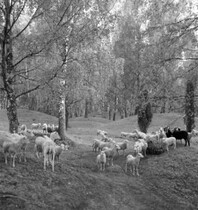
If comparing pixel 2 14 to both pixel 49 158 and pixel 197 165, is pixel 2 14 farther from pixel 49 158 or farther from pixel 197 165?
pixel 197 165

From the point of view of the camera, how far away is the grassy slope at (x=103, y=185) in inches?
240

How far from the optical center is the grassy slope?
6.09 m

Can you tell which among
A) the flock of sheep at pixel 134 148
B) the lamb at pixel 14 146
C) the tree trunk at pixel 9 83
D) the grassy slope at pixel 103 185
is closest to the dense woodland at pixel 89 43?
the tree trunk at pixel 9 83

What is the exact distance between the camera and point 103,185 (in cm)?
827

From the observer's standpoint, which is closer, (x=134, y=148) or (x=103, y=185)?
(x=103, y=185)

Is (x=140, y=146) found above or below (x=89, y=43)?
below

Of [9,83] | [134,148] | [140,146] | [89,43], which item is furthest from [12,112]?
[140,146]

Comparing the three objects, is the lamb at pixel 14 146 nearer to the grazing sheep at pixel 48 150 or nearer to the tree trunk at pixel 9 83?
the grazing sheep at pixel 48 150

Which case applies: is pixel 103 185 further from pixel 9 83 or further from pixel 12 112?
pixel 9 83

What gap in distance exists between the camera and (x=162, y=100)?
938 cm

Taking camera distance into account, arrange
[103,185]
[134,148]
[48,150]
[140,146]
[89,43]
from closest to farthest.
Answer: [48,150] → [103,185] → [89,43] → [134,148] → [140,146]

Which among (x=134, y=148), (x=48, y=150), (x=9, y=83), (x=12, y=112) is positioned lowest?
(x=134, y=148)

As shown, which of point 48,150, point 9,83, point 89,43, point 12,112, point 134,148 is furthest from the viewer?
point 134,148

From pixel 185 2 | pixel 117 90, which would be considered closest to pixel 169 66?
pixel 185 2
